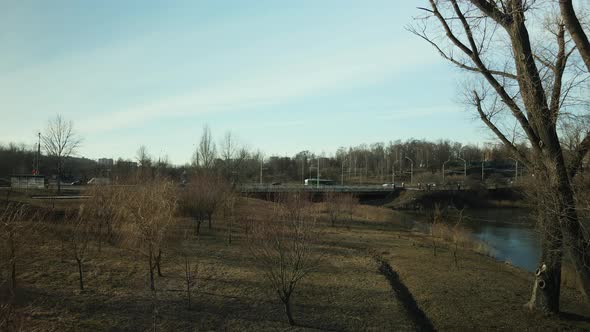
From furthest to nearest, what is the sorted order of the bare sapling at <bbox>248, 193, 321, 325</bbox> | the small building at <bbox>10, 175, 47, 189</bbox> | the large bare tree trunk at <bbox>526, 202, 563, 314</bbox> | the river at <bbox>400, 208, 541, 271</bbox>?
the small building at <bbox>10, 175, 47, 189</bbox> → the river at <bbox>400, 208, 541, 271</bbox> → the large bare tree trunk at <bbox>526, 202, 563, 314</bbox> → the bare sapling at <bbox>248, 193, 321, 325</bbox>

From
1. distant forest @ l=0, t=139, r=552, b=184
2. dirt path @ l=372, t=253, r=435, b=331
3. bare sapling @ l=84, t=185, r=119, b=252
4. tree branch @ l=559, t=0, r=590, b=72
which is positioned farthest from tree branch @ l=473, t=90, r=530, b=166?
distant forest @ l=0, t=139, r=552, b=184

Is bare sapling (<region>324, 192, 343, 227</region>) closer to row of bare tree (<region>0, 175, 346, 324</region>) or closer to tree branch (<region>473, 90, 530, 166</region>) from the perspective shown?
row of bare tree (<region>0, 175, 346, 324</region>)

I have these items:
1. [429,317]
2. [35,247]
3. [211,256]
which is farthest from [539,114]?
[35,247]

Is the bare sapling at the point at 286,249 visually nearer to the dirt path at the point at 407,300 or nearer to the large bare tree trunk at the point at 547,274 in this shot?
the dirt path at the point at 407,300

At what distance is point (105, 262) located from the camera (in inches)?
587

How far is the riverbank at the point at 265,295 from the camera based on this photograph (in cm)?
983

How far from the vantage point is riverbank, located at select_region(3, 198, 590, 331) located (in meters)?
9.83

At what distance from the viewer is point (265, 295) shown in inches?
468

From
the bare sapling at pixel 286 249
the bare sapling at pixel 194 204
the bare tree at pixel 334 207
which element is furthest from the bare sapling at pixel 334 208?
the bare sapling at pixel 286 249

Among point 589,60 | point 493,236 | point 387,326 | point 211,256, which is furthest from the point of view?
point 493,236

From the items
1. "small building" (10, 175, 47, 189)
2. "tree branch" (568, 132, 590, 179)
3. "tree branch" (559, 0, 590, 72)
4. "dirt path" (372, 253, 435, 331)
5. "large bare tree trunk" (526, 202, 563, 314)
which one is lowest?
"dirt path" (372, 253, 435, 331)

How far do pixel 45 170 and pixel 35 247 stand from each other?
7077 centimetres

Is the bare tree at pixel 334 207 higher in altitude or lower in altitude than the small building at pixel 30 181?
lower

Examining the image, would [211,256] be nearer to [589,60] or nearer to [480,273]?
[480,273]
